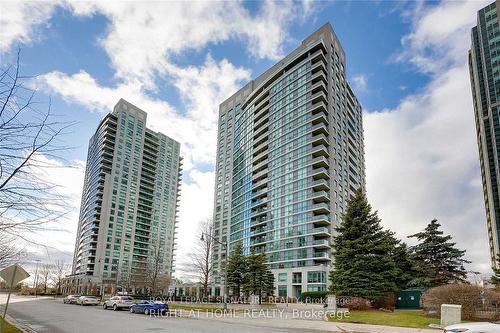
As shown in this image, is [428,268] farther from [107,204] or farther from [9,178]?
[107,204]

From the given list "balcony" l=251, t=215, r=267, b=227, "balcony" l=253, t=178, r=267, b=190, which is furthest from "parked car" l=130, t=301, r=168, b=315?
"balcony" l=253, t=178, r=267, b=190

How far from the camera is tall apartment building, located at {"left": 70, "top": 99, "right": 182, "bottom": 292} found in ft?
423

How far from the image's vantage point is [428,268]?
1615 inches

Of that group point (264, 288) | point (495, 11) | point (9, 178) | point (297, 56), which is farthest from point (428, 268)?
point (495, 11)

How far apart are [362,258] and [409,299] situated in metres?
8.18

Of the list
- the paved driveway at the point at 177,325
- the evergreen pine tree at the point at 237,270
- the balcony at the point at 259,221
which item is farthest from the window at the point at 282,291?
the paved driveway at the point at 177,325

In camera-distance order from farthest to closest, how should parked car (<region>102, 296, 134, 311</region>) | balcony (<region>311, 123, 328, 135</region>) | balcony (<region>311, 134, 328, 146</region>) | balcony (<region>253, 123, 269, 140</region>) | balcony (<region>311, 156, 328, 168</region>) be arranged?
balcony (<region>253, 123, 269, 140</region>), balcony (<region>311, 123, 328, 135</region>), balcony (<region>311, 134, 328, 146</region>), balcony (<region>311, 156, 328, 168</region>), parked car (<region>102, 296, 134, 311</region>)

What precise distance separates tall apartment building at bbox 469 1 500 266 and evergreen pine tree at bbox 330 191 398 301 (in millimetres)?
96992

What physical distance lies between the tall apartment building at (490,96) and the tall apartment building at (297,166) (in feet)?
143

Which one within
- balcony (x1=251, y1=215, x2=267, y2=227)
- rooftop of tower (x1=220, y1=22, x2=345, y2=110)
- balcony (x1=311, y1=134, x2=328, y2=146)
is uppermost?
rooftop of tower (x1=220, y1=22, x2=345, y2=110)

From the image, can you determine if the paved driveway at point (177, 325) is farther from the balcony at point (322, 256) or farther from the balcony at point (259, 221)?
the balcony at point (259, 221)

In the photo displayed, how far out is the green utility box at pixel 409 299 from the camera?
3572cm

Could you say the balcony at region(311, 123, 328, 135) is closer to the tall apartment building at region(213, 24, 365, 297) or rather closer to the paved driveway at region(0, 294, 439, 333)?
the tall apartment building at region(213, 24, 365, 297)

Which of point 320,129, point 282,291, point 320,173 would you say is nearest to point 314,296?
point 282,291
